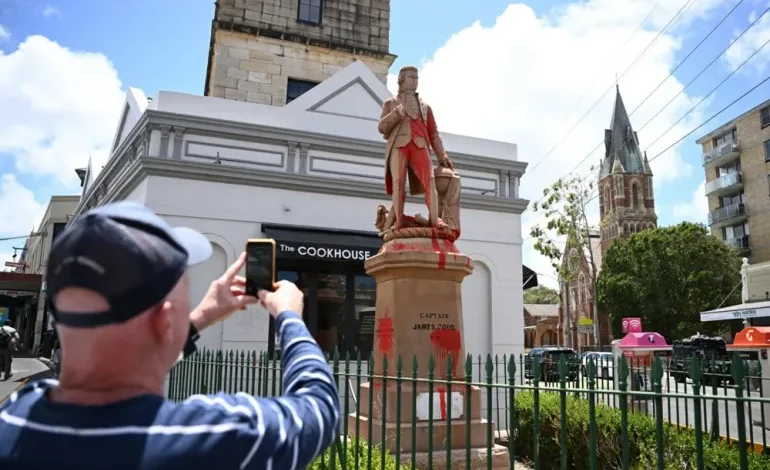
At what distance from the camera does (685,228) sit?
44.2 m

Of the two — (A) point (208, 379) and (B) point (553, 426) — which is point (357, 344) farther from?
(A) point (208, 379)

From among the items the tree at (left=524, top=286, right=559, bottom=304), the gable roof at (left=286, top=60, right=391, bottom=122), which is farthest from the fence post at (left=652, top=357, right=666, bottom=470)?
the tree at (left=524, top=286, right=559, bottom=304)

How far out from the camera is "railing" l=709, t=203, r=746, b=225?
4309cm

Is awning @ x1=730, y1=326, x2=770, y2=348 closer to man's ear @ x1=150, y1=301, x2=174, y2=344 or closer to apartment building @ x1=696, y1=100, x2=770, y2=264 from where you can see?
man's ear @ x1=150, y1=301, x2=174, y2=344

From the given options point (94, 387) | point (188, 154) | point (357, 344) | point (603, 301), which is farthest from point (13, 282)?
point (603, 301)

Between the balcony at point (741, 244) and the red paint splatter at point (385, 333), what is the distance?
4534 cm

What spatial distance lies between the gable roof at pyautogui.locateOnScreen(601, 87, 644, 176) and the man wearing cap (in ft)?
256

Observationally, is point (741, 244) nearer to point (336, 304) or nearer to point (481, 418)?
point (336, 304)

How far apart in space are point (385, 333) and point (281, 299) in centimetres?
491

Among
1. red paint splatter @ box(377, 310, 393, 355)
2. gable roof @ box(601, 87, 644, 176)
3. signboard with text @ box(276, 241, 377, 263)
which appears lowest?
red paint splatter @ box(377, 310, 393, 355)

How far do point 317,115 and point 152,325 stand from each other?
1287 centimetres

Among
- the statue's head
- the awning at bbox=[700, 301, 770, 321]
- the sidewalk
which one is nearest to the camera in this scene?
the statue's head

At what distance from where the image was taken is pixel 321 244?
12.3 metres

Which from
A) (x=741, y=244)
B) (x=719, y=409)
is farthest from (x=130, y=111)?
(x=741, y=244)
